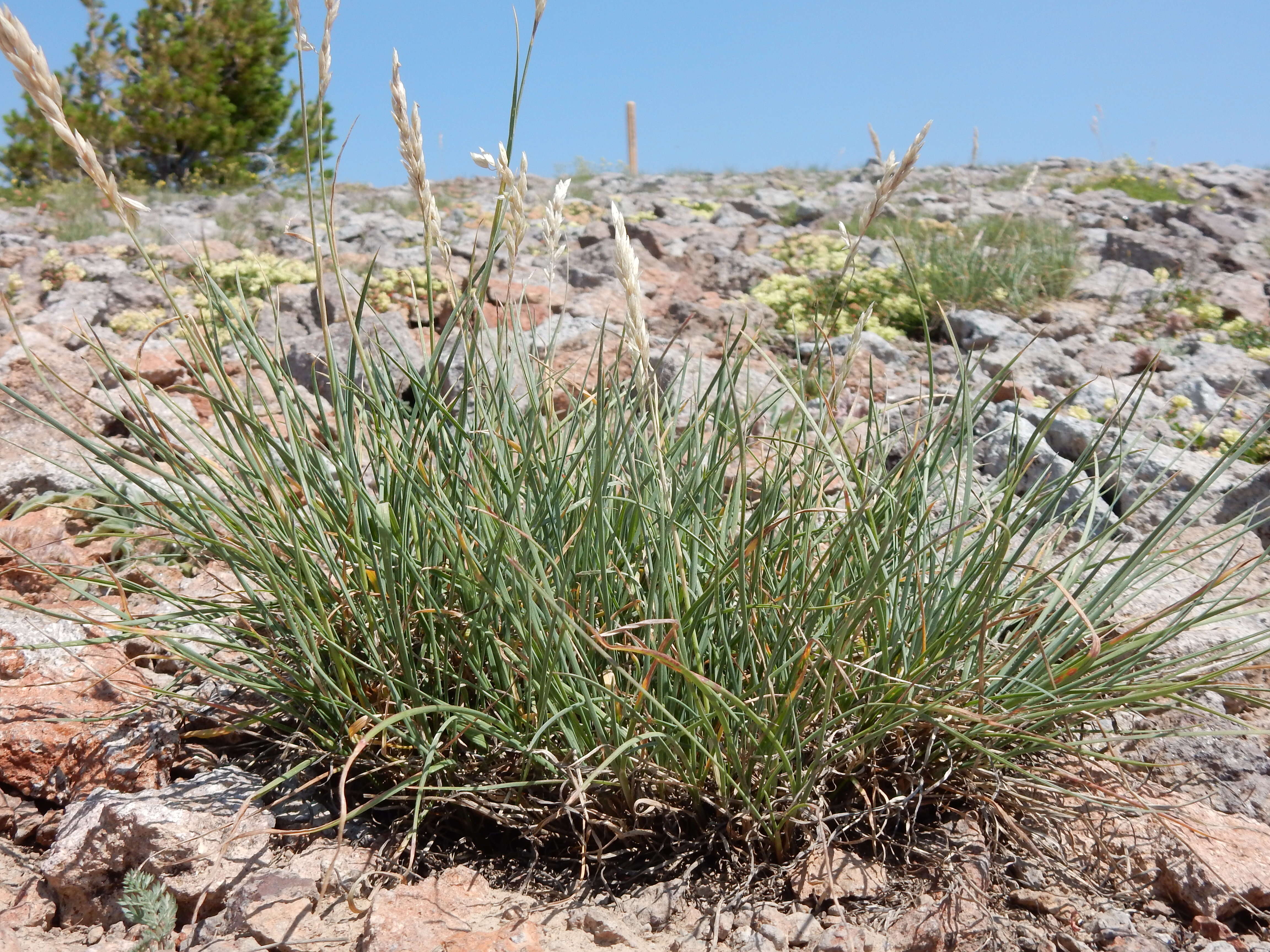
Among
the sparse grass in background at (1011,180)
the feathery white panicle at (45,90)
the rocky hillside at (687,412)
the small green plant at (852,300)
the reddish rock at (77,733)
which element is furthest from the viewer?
the sparse grass in background at (1011,180)

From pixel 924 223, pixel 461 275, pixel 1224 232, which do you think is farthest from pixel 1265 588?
pixel 1224 232

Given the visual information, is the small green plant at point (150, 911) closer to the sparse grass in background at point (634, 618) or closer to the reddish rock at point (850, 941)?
the sparse grass in background at point (634, 618)

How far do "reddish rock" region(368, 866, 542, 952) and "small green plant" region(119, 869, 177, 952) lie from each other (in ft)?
0.98

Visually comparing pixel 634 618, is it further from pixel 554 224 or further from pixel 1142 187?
pixel 1142 187

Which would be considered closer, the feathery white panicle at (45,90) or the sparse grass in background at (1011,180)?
the feathery white panicle at (45,90)

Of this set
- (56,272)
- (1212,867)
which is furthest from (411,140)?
(56,272)

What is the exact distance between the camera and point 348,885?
1418 mm

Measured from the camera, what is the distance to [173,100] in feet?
48.0

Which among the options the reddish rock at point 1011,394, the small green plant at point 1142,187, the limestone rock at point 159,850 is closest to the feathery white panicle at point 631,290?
the limestone rock at point 159,850

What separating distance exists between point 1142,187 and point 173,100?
14165 millimetres

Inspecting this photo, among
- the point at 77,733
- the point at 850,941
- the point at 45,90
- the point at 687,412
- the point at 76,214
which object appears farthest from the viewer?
the point at 76,214

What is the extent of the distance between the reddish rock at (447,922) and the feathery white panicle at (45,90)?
1.04 metres

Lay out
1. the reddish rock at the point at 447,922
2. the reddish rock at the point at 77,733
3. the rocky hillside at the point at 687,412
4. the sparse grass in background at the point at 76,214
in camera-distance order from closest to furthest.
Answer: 1. the reddish rock at the point at 447,922
2. the rocky hillside at the point at 687,412
3. the reddish rock at the point at 77,733
4. the sparse grass in background at the point at 76,214

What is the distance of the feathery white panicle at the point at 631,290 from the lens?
4.39ft
